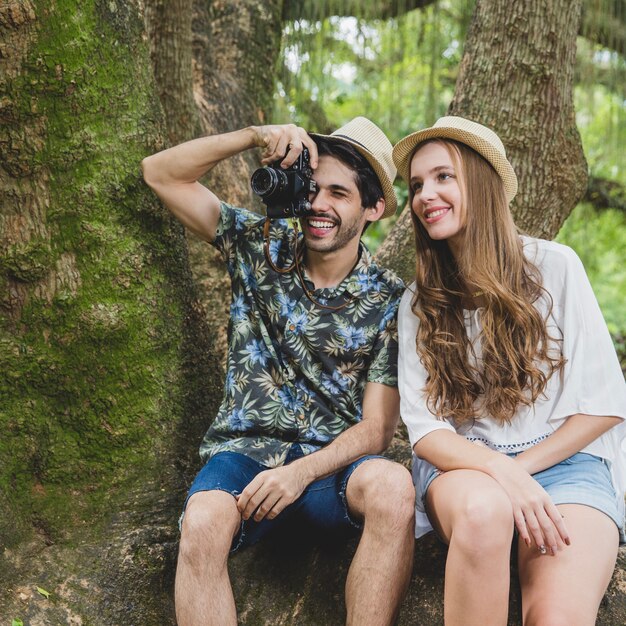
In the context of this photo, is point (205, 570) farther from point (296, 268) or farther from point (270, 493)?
point (296, 268)

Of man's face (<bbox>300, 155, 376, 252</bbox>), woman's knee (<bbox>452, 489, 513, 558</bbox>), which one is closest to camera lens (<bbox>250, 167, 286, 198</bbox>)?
man's face (<bbox>300, 155, 376, 252</bbox>)

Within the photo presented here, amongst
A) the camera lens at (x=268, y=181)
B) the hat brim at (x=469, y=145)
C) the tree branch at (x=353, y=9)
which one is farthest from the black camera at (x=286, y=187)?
the tree branch at (x=353, y=9)

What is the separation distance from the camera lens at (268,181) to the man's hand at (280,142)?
3.9 inches

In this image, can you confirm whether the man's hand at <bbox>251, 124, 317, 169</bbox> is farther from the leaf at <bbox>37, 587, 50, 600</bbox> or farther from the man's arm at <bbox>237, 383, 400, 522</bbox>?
the leaf at <bbox>37, 587, 50, 600</bbox>

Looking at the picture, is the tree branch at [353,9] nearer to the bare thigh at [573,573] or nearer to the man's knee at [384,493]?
the man's knee at [384,493]

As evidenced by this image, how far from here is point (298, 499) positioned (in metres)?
2.57

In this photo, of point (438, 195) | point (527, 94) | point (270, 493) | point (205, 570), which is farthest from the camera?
point (527, 94)

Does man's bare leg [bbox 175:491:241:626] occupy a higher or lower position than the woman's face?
lower

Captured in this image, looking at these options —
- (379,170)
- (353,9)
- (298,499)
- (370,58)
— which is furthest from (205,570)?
(370,58)

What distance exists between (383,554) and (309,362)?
71 centimetres

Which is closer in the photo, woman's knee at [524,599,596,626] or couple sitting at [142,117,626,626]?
woman's knee at [524,599,596,626]

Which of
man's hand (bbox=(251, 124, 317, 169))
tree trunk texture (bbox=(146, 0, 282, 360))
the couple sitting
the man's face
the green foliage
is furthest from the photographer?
the green foliage

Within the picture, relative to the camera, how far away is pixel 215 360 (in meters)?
3.16

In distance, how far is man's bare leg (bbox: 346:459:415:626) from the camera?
2314 millimetres
